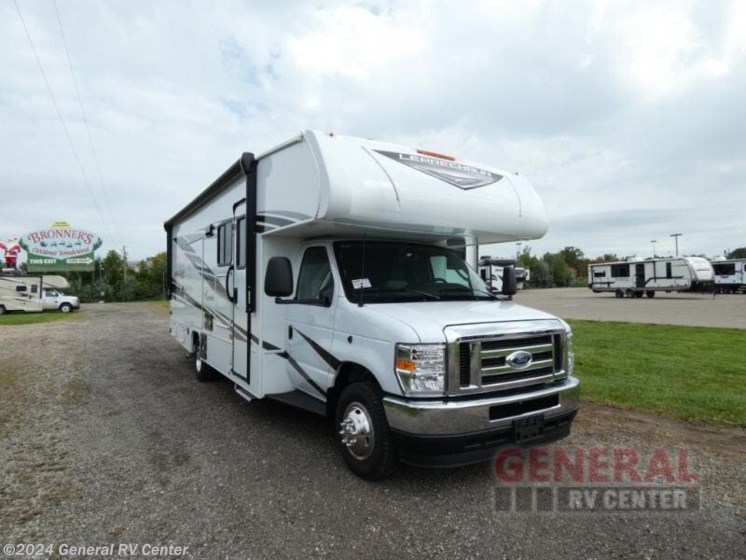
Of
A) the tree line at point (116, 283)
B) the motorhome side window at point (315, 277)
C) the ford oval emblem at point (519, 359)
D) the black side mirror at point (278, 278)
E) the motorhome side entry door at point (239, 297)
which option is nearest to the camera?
the ford oval emblem at point (519, 359)

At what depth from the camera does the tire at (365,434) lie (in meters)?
3.84

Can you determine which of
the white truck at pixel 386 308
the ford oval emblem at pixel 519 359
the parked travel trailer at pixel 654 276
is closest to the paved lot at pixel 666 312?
the parked travel trailer at pixel 654 276

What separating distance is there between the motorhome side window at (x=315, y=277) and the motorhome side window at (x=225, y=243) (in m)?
1.38

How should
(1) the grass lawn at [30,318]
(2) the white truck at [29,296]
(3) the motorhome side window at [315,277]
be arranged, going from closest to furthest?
(3) the motorhome side window at [315,277]
(1) the grass lawn at [30,318]
(2) the white truck at [29,296]

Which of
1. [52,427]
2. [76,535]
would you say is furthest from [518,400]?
[52,427]

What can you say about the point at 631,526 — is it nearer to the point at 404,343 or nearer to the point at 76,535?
the point at 404,343

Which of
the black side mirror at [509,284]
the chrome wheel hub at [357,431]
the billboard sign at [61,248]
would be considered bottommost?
the chrome wheel hub at [357,431]

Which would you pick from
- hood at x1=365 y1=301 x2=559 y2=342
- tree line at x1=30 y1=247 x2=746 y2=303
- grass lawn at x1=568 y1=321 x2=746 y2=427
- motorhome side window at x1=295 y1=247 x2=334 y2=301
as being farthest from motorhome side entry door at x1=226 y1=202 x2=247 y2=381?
tree line at x1=30 y1=247 x2=746 y2=303

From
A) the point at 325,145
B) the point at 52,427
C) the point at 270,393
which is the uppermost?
the point at 325,145

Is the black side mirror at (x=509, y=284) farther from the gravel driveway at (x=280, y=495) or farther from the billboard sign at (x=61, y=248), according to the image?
the billboard sign at (x=61, y=248)

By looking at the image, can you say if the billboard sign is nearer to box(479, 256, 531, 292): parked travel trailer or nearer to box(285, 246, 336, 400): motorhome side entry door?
box(479, 256, 531, 292): parked travel trailer

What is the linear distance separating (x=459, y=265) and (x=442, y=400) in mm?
2221

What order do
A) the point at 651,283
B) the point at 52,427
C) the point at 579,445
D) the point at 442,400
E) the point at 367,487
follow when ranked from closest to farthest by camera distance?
the point at 442,400 < the point at 367,487 < the point at 579,445 < the point at 52,427 < the point at 651,283

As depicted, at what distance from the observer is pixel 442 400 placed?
141 inches
